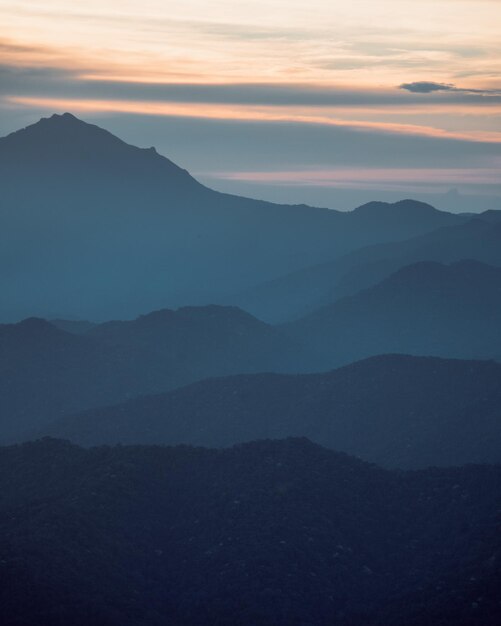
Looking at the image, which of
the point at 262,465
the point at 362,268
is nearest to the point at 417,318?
the point at 362,268

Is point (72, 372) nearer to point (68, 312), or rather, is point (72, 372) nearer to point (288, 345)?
point (288, 345)

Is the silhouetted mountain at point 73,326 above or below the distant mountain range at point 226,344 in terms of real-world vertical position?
below

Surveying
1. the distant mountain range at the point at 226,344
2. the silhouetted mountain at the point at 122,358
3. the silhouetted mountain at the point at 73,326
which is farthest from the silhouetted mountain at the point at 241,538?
the silhouetted mountain at the point at 73,326

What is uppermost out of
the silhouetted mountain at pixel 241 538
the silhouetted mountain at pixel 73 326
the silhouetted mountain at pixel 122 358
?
the silhouetted mountain at pixel 241 538

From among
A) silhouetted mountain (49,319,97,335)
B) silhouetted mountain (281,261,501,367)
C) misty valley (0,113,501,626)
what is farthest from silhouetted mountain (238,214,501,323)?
silhouetted mountain (49,319,97,335)

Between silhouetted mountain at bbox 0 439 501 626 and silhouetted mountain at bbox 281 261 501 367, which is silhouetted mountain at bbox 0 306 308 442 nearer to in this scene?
silhouetted mountain at bbox 281 261 501 367

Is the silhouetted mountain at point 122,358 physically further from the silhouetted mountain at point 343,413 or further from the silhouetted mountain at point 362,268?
the silhouetted mountain at point 362,268
